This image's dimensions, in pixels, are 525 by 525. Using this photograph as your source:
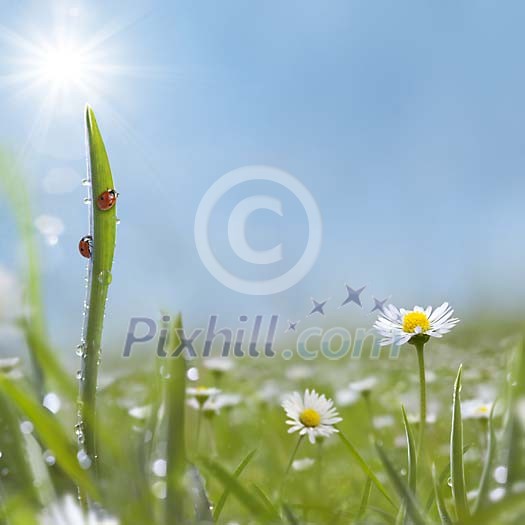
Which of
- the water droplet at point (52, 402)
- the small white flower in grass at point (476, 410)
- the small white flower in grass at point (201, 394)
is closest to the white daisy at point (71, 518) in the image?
the water droplet at point (52, 402)

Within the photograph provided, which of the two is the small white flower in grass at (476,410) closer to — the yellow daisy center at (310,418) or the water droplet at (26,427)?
the yellow daisy center at (310,418)

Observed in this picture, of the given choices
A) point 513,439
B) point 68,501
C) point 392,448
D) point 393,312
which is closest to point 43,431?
point 68,501

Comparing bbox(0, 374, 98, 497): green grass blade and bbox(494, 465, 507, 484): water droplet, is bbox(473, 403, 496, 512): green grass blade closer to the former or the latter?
bbox(494, 465, 507, 484): water droplet

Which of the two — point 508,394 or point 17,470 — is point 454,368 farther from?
point 17,470

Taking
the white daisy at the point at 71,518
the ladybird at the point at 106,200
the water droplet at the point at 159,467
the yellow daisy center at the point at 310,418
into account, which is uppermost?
the ladybird at the point at 106,200

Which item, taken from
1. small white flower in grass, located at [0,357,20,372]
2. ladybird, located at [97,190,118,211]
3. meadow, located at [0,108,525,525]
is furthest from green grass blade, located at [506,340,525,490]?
small white flower in grass, located at [0,357,20,372]

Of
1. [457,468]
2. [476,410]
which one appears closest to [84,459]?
[457,468]
